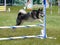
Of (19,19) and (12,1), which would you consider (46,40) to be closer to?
(19,19)

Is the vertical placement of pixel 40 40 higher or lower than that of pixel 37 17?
lower

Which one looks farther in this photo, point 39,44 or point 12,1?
point 12,1

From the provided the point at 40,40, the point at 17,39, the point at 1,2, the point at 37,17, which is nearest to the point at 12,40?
the point at 17,39

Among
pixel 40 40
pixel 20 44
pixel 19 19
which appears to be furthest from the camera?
pixel 19 19

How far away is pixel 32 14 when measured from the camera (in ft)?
31.3

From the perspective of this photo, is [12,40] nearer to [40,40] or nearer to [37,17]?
[40,40]

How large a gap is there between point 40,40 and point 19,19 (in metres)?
2.40

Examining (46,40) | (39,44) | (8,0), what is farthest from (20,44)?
(8,0)

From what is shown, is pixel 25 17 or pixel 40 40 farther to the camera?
pixel 25 17

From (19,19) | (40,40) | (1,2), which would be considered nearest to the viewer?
(40,40)

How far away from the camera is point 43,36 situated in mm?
8266

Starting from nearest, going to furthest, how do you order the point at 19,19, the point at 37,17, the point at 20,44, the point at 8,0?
the point at 20,44, the point at 37,17, the point at 19,19, the point at 8,0

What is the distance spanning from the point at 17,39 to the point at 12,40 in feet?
0.74

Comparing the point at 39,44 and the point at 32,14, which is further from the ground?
the point at 32,14
